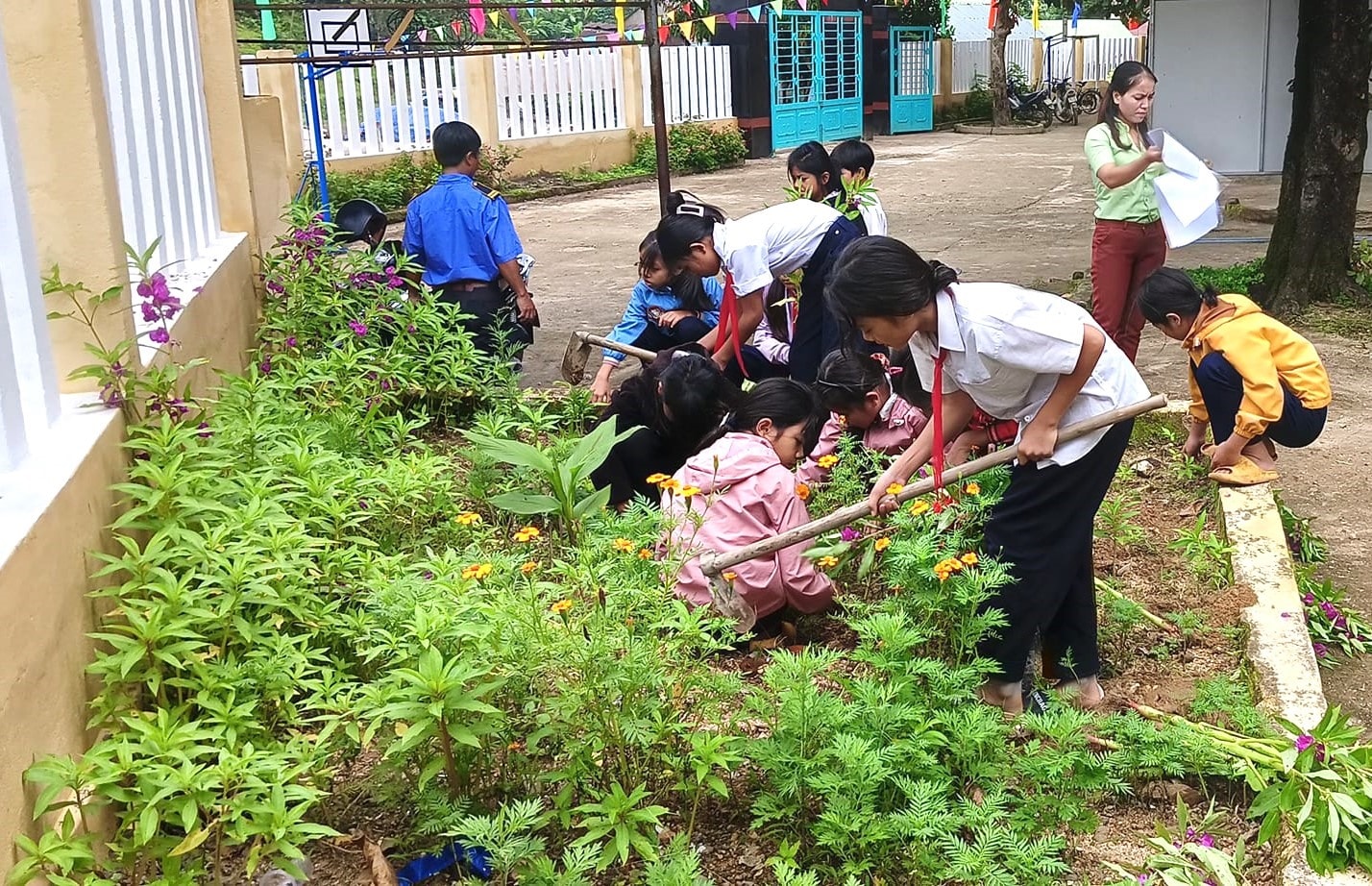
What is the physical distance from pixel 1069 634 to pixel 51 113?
2722 millimetres

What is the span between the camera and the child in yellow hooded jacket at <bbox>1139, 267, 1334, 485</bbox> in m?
4.17

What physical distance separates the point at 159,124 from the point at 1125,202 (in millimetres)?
3938

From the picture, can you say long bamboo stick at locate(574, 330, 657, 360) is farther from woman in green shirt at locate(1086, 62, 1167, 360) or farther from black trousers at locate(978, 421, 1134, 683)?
black trousers at locate(978, 421, 1134, 683)

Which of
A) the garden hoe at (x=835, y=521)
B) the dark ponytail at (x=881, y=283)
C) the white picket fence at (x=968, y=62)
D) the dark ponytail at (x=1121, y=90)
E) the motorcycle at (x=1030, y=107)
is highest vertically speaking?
the white picket fence at (x=968, y=62)

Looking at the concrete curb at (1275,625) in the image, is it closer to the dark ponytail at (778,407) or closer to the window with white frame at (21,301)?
the dark ponytail at (778,407)

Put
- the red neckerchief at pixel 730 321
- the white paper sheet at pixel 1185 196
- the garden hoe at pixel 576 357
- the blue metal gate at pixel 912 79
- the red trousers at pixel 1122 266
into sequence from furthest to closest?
the blue metal gate at pixel 912 79 < the garden hoe at pixel 576 357 < the red trousers at pixel 1122 266 < the white paper sheet at pixel 1185 196 < the red neckerchief at pixel 730 321

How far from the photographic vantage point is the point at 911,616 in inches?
115

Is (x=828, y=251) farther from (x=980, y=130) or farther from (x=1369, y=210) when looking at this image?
(x=980, y=130)

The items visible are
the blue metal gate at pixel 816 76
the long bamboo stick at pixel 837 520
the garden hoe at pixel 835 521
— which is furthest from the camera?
the blue metal gate at pixel 816 76

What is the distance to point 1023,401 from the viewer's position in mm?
3018

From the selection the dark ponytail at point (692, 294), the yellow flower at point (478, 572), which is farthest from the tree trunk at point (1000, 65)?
the yellow flower at point (478, 572)

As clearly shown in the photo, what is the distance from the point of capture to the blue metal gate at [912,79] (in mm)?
24688

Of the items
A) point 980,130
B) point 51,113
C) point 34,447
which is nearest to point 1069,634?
point 34,447

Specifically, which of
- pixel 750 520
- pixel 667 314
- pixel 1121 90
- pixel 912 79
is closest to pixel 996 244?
pixel 1121 90
